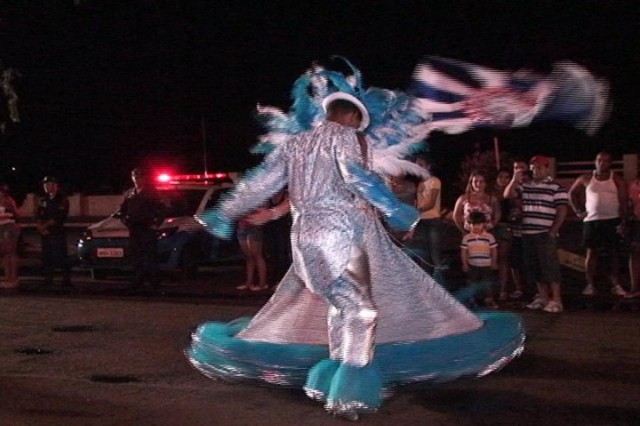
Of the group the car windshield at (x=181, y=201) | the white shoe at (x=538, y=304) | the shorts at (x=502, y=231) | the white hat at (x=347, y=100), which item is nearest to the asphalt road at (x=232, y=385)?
the white shoe at (x=538, y=304)

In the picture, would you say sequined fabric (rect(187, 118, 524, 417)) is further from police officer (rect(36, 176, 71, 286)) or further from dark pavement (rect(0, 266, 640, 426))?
police officer (rect(36, 176, 71, 286))

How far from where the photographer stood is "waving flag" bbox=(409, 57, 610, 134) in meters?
7.93

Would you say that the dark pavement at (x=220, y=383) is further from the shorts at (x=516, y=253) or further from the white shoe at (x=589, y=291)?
the white shoe at (x=589, y=291)

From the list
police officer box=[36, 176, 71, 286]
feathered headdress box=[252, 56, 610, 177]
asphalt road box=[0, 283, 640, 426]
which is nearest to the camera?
asphalt road box=[0, 283, 640, 426]

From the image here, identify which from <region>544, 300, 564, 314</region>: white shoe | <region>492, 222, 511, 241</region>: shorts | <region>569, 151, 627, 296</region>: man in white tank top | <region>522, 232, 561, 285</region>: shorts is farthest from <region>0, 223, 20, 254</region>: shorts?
<region>569, 151, 627, 296</region>: man in white tank top

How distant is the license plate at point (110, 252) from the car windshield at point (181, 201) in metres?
0.88

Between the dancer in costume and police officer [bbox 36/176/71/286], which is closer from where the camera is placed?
the dancer in costume

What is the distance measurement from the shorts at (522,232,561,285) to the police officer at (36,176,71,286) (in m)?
6.46

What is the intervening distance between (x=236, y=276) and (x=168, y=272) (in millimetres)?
1403

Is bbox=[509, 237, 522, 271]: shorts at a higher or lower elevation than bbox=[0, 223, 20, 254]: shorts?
lower

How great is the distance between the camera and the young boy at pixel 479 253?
10820 millimetres

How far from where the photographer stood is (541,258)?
10.8 meters

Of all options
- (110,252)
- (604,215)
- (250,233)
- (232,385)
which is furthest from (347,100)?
(110,252)

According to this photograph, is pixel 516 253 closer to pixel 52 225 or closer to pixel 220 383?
pixel 220 383
